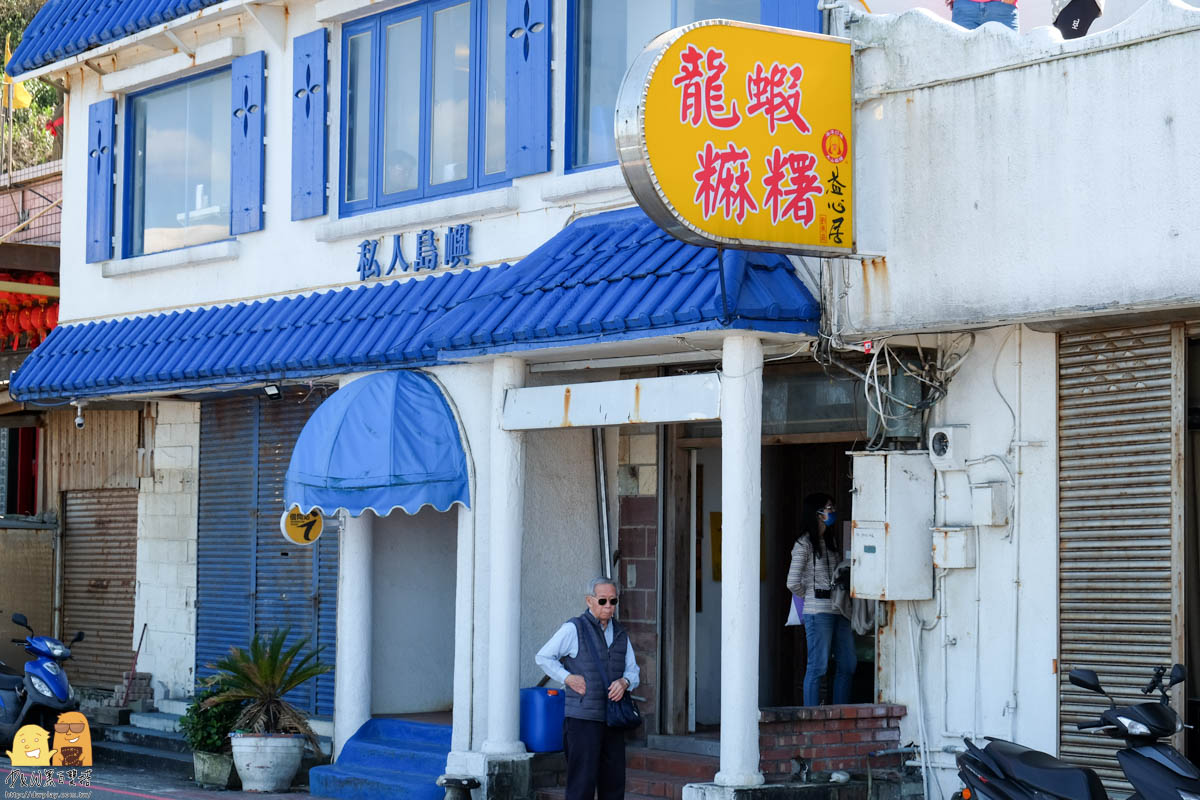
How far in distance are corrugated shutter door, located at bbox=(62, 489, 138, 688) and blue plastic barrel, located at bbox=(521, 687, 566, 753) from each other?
22.1 ft

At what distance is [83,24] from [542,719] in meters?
9.14

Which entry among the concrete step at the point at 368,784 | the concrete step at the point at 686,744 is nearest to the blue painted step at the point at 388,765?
the concrete step at the point at 368,784

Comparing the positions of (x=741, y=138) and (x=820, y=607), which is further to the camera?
(x=820, y=607)

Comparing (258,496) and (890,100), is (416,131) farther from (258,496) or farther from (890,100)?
(890,100)

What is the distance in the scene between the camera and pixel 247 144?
15.6 meters

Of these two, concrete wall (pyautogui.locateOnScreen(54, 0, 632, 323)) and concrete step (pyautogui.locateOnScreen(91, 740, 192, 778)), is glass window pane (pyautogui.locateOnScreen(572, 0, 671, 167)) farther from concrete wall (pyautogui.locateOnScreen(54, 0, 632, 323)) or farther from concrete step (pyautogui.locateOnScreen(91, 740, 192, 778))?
concrete step (pyautogui.locateOnScreen(91, 740, 192, 778))

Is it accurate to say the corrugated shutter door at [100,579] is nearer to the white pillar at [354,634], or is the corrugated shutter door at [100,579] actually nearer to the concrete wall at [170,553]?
the concrete wall at [170,553]

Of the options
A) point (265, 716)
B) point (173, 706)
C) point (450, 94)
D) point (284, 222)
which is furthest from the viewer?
point (173, 706)

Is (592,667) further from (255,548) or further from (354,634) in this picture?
(255,548)

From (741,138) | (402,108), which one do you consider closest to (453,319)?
(402,108)

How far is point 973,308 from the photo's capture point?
9.73 m

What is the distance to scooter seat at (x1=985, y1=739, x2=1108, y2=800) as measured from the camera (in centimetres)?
827

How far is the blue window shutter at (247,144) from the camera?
50.6 feet

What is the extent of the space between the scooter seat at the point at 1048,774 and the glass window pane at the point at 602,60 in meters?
5.51
